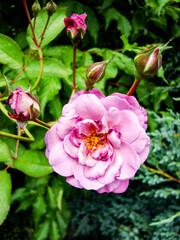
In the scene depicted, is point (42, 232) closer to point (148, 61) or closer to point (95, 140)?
point (95, 140)

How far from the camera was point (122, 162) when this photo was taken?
0.51 m

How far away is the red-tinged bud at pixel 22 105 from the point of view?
1.46 feet

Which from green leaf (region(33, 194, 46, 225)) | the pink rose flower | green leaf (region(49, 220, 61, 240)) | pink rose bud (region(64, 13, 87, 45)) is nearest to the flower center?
the pink rose flower

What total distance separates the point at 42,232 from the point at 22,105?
102 cm

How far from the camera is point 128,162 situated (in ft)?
1.63

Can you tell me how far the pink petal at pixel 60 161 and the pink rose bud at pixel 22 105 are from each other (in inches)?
3.3

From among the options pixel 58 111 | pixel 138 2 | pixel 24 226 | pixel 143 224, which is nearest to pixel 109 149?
pixel 58 111

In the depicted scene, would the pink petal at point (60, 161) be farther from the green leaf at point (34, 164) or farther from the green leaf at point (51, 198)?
the green leaf at point (51, 198)

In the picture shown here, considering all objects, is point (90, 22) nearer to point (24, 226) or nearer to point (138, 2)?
point (138, 2)

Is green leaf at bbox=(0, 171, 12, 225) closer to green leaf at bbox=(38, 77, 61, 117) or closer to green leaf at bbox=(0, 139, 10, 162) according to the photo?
green leaf at bbox=(0, 139, 10, 162)

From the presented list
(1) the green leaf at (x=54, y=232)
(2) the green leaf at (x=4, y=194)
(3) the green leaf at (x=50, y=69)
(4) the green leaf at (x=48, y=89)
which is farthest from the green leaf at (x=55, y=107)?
(1) the green leaf at (x=54, y=232)

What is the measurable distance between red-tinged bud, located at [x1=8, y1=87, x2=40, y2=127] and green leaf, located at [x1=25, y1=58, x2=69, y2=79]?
Answer: 262 millimetres

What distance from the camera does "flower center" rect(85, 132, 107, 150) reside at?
546 mm

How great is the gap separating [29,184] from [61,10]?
865mm
